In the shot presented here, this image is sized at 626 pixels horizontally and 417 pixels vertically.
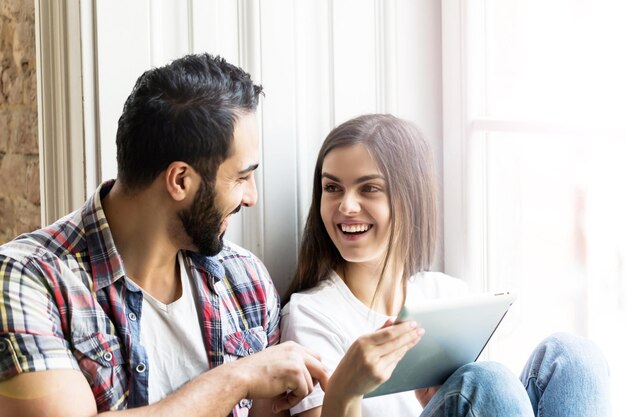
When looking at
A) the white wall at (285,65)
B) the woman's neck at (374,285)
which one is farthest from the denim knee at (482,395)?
the white wall at (285,65)

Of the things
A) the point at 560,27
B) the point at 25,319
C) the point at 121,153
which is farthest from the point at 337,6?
the point at 25,319

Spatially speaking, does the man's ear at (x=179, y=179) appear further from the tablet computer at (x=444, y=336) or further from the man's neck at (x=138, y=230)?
the tablet computer at (x=444, y=336)

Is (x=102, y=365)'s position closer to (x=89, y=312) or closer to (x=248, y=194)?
(x=89, y=312)

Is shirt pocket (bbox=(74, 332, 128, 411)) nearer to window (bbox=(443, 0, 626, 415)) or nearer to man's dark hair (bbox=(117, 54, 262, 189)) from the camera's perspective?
man's dark hair (bbox=(117, 54, 262, 189))

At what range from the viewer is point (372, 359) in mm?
1375

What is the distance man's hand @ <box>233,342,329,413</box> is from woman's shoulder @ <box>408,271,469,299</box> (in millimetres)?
438

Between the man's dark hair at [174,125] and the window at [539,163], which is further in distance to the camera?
the window at [539,163]

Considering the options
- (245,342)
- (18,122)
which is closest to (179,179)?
(245,342)

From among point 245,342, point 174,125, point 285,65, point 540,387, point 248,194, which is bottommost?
point 540,387

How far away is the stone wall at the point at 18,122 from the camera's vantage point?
83.7 inches

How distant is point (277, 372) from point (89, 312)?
1.12 ft

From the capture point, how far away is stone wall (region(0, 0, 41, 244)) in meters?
2.13

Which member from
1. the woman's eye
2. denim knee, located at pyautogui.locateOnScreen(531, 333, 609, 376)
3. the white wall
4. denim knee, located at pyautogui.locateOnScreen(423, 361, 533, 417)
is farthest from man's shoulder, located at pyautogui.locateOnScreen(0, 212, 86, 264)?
denim knee, located at pyautogui.locateOnScreen(531, 333, 609, 376)

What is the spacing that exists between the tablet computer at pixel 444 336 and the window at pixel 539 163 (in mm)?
362
